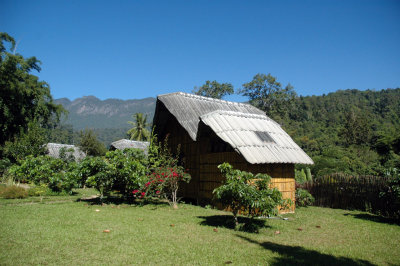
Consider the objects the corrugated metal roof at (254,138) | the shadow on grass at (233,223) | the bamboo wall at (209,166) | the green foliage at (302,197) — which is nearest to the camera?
the shadow on grass at (233,223)

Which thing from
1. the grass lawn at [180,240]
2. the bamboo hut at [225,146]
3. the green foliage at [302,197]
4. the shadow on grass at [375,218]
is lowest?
the grass lawn at [180,240]

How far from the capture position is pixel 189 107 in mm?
13398

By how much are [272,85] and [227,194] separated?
115 feet

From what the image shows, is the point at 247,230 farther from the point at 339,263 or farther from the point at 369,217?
the point at 369,217

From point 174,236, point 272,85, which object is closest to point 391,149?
point 272,85

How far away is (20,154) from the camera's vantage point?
770 inches

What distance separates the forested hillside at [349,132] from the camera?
24297 millimetres

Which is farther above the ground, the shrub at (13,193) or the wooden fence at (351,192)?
the wooden fence at (351,192)

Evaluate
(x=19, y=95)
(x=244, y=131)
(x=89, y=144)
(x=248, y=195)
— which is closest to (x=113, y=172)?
(x=244, y=131)

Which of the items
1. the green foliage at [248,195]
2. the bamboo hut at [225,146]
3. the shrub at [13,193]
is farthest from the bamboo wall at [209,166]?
the shrub at [13,193]

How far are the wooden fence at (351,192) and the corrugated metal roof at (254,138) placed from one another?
255 centimetres

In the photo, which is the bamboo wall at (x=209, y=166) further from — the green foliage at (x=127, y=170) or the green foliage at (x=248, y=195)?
the green foliage at (x=248, y=195)

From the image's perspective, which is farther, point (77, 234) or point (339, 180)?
point (339, 180)

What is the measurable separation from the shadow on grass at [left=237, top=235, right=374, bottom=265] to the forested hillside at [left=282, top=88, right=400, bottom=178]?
1264 cm
